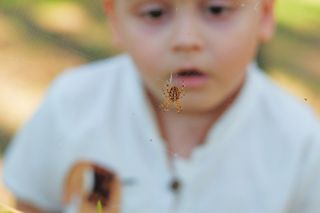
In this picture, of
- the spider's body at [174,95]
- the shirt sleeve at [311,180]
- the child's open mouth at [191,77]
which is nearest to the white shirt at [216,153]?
the shirt sleeve at [311,180]

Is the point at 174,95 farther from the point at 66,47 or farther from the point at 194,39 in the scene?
the point at 66,47

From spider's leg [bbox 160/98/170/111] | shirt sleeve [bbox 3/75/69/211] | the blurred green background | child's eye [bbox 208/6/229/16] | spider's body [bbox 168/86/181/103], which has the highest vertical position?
spider's body [bbox 168/86/181/103]

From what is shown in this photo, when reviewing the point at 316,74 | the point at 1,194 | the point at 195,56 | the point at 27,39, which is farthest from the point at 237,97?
the point at 27,39

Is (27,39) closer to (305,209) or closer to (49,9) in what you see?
(49,9)

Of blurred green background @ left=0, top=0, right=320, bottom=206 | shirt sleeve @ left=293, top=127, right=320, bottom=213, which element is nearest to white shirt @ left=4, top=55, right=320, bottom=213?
shirt sleeve @ left=293, top=127, right=320, bottom=213

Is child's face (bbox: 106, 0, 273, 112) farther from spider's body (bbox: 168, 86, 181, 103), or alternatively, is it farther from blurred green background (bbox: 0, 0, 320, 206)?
blurred green background (bbox: 0, 0, 320, 206)

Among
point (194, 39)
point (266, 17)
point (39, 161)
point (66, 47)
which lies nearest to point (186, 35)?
point (194, 39)
